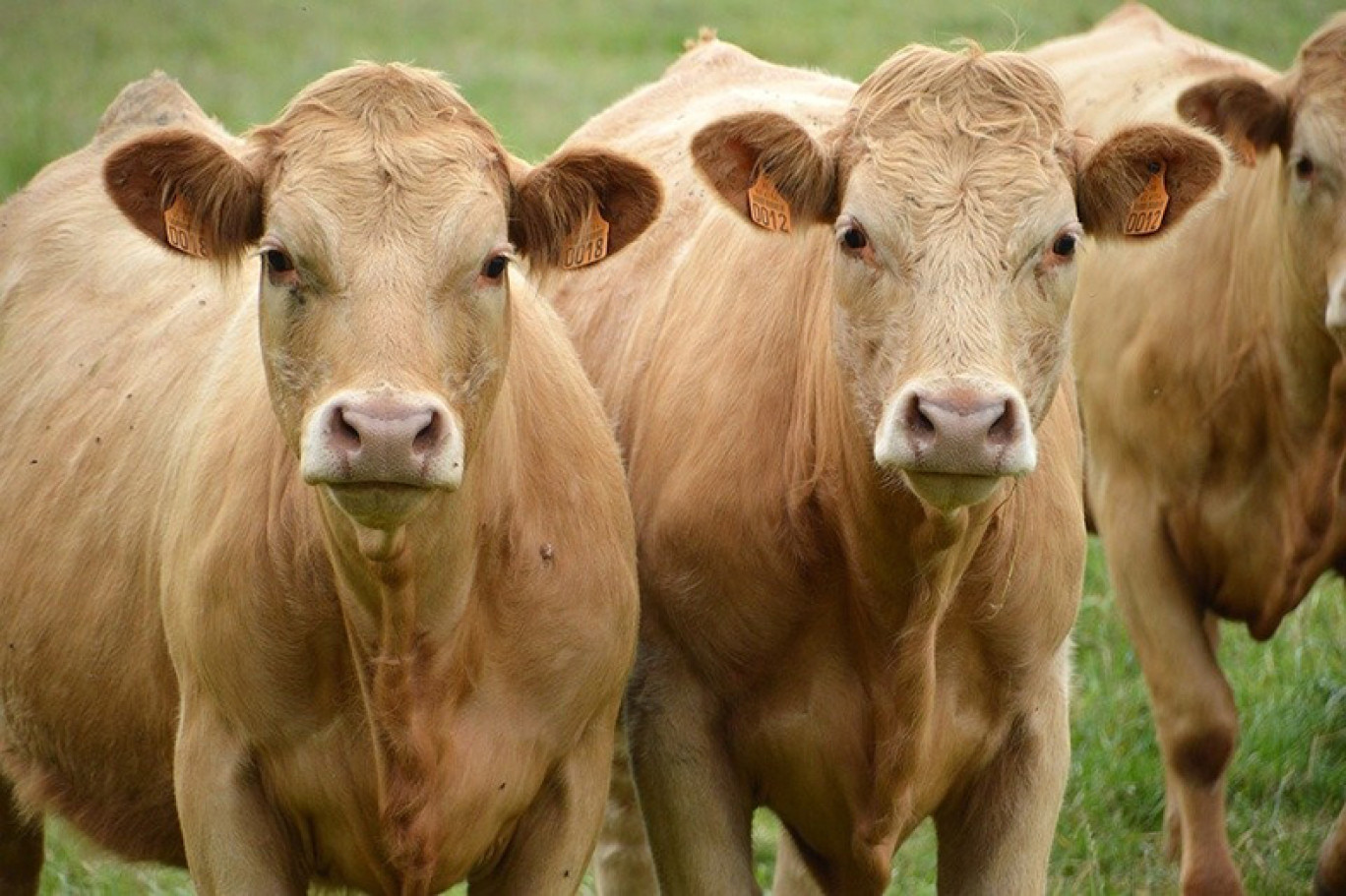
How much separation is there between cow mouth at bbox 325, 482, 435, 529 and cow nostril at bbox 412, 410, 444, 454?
78 mm

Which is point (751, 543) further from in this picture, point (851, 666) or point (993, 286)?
point (993, 286)

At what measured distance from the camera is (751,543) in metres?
5.32

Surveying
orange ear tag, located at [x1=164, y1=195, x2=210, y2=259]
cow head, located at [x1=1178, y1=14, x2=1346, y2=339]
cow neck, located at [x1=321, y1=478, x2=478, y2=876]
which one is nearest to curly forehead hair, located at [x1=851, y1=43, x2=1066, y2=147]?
cow neck, located at [x1=321, y1=478, x2=478, y2=876]

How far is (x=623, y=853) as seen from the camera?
739 centimetres

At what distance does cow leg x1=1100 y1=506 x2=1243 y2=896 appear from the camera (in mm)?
7043

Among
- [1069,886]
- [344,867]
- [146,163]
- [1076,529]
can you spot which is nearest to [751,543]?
[1076,529]

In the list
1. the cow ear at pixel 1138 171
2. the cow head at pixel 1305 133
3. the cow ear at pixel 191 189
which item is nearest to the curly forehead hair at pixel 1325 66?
the cow head at pixel 1305 133

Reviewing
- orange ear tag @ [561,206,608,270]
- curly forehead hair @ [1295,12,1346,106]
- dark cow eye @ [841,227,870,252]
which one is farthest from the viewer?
curly forehead hair @ [1295,12,1346,106]

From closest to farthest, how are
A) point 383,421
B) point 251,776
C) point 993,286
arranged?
1. point 383,421
2. point 993,286
3. point 251,776

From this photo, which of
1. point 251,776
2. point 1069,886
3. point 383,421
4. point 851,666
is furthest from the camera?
point 1069,886

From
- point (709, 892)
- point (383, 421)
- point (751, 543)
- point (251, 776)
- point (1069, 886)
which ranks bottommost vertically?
point (1069, 886)

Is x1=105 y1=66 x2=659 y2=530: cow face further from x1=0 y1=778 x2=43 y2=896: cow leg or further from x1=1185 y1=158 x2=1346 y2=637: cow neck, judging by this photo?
x1=1185 y1=158 x2=1346 y2=637: cow neck

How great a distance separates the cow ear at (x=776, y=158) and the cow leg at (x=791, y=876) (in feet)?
6.66

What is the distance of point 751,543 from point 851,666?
0.38m
